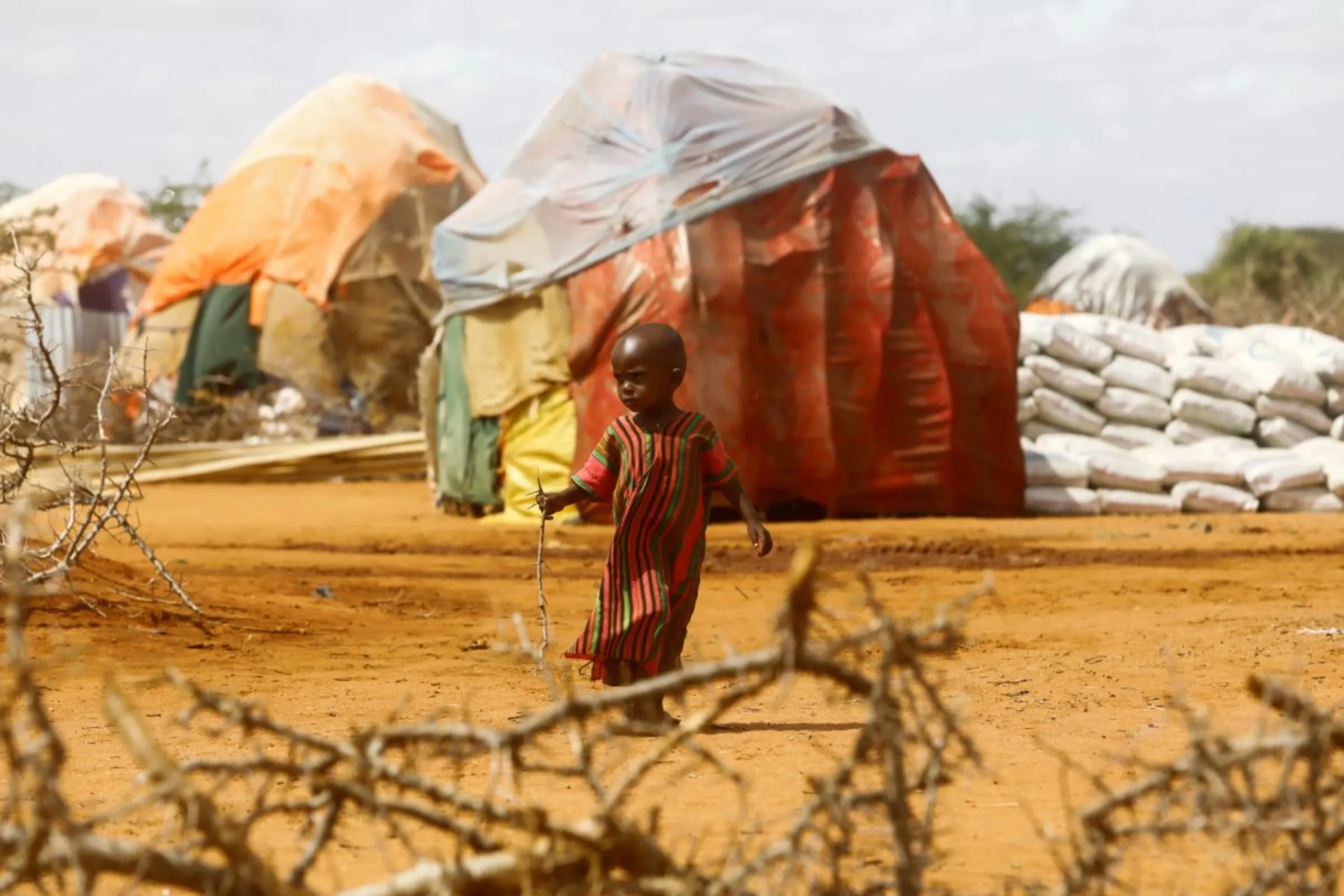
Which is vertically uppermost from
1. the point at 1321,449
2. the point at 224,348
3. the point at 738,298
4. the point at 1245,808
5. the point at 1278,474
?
the point at 738,298

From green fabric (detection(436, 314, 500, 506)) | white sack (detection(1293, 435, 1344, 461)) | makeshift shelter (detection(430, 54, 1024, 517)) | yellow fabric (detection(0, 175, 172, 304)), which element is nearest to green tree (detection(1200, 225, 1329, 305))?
yellow fabric (detection(0, 175, 172, 304))

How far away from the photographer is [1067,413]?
12602mm

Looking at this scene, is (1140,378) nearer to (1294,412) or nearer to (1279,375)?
(1279,375)

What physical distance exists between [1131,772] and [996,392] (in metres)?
8.42

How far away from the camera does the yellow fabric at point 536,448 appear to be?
1166 cm

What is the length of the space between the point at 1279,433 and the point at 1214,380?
559mm

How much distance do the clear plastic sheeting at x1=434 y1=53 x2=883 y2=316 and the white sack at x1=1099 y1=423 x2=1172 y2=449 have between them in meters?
2.51

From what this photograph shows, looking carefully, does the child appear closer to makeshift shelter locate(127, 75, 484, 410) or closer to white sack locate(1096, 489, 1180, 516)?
white sack locate(1096, 489, 1180, 516)

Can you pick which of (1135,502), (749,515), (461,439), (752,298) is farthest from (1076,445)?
(749,515)

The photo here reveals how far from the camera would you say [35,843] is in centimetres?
205

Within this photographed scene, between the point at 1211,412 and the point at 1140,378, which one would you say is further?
the point at 1140,378

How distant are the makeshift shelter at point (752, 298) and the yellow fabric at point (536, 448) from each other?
16mm

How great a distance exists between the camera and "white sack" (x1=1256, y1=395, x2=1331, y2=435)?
12594mm

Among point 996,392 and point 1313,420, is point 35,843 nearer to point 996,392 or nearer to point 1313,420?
point 996,392
